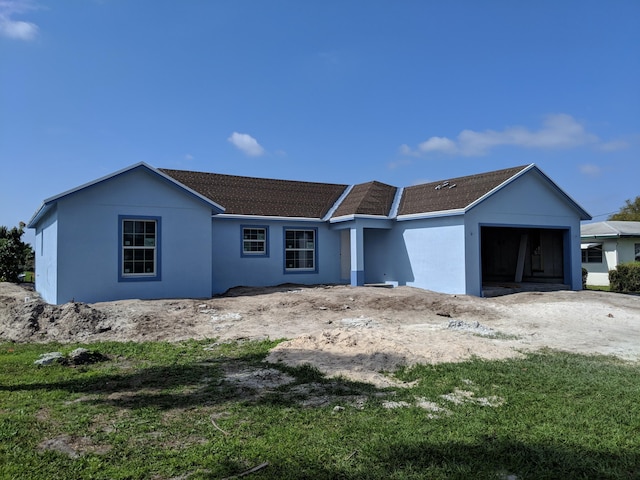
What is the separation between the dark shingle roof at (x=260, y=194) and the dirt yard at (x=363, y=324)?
433 cm

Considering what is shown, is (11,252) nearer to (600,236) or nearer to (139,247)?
(139,247)

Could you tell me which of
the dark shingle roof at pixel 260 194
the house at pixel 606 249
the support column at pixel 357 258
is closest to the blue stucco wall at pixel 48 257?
the dark shingle roof at pixel 260 194

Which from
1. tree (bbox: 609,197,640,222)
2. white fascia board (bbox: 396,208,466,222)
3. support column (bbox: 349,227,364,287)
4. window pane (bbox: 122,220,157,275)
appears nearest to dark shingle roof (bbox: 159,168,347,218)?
support column (bbox: 349,227,364,287)

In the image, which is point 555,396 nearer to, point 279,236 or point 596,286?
point 279,236

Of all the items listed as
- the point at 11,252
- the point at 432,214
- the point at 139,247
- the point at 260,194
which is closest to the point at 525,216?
the point at 432,214

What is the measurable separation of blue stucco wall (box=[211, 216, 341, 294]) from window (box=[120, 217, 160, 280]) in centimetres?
336

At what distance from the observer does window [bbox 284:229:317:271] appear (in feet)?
67.8

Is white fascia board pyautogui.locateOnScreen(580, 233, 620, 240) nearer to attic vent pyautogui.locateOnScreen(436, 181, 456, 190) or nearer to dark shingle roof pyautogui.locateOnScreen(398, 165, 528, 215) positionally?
dark shingle roof pyautogui.locateOnScreen(398, 165, 528, 215)

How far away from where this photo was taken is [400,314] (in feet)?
45.1

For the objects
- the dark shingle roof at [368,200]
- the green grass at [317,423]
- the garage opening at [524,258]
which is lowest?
the green grass at [317,423]

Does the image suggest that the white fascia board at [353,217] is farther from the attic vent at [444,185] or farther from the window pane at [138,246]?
the window pane at [138,246]

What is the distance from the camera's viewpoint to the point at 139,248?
51.8 ft

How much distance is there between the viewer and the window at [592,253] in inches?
1193

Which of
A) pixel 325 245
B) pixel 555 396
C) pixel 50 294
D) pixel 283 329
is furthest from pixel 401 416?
pixel 325 245
